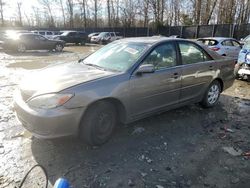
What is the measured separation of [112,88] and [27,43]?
16.8m

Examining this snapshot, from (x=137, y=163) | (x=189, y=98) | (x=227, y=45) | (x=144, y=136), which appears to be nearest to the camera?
(x=137, y=163)

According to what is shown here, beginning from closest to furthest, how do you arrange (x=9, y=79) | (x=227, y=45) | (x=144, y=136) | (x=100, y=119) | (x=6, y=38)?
1. (x=100, y=119)
2. (x=144, y=136)
3. (x=9, y=79)
4. (x=227, y=45)
5. (x=6, y=38)

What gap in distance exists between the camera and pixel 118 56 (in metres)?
4.17

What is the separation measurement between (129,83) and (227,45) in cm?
953

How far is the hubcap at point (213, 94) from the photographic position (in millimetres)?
5419

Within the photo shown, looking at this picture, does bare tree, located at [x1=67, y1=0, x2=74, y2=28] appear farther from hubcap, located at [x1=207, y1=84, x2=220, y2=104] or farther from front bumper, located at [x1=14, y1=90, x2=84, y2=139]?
front bumper, located at [x1=14, y1=90, x2=84, y2=139]

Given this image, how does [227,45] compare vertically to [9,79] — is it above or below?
above

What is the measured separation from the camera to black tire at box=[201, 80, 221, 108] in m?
5.34

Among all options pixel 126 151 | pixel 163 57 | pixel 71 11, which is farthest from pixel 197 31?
pixel 126 151

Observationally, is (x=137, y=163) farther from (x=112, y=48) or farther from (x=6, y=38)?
(x=6, y=38)

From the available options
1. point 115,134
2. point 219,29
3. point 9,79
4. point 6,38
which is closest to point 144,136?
point 115,134

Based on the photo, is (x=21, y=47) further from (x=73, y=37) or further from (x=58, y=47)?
(x=73, y=37)

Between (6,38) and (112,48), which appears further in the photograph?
(6,38)

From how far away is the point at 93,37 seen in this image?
29094mm
